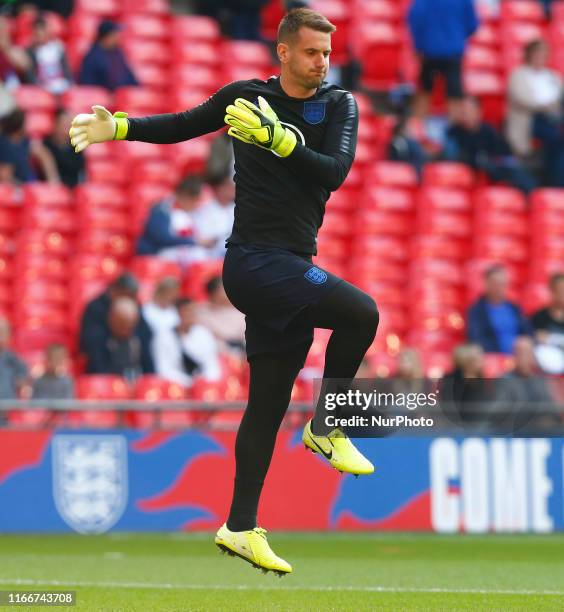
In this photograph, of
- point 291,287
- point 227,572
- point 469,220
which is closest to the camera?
point 291,287

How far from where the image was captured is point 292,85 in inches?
238

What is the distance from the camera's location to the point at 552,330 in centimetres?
1280

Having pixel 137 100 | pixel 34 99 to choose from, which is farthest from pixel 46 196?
pixel 137 100

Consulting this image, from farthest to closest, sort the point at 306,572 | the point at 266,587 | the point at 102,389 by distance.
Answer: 1. the point at 102,389
2. the point at 306,572
3. the point at 266,587

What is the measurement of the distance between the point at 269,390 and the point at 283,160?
2.98 feet

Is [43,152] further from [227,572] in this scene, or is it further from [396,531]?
[227,572]

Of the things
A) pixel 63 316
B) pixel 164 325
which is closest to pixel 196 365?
pixel 164 325

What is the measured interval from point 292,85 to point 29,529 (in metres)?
5.90

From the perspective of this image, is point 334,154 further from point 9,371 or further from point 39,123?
point 39,123

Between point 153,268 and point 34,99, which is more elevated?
point 34,99

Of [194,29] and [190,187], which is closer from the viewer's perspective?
[190,187]

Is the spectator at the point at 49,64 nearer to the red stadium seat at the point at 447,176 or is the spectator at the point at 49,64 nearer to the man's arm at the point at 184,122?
the red stadium seat at the point at 447,176

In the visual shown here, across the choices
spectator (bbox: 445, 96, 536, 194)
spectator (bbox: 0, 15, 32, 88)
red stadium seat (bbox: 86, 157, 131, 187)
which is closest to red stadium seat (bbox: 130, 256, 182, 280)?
red stadium seat (bbox: 86, 157, 131, 187)

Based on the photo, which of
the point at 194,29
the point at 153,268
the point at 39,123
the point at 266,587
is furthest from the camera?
the point at 194,29
